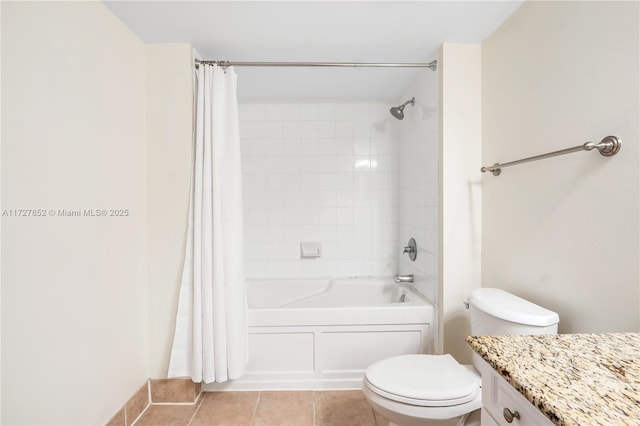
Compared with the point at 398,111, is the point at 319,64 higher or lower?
higher

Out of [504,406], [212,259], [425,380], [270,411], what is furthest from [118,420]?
[504,406]

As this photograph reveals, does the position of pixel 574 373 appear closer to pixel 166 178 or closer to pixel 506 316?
pixel 506 316

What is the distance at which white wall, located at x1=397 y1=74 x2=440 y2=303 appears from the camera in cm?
202

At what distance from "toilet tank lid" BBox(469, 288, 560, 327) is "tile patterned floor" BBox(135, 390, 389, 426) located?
2.78 ft

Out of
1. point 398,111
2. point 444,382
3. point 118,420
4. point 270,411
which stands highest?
point 398,111

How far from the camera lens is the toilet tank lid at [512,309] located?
122cm

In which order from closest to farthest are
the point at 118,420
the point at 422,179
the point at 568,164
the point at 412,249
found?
the point at 568,164 < the point at 118,420 < the point at 422,179 < the point at 412,249

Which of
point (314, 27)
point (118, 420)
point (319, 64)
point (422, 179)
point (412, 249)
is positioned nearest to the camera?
point (118, 420)

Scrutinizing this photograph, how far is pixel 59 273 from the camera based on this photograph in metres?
1.24

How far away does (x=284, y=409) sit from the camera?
1.80m

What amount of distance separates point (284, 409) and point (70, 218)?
147 cm

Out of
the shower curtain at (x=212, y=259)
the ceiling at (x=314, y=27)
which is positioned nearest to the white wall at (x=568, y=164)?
the ceiling at (x=314, y=27)

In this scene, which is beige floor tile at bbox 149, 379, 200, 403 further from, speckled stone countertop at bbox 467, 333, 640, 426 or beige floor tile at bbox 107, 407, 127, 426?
speckled stone countertop at bbox 467, 333, 640, 426

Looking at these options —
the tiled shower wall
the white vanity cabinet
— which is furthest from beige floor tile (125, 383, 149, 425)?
the white vanity cabinet
